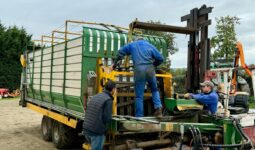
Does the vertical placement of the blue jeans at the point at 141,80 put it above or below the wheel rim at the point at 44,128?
above

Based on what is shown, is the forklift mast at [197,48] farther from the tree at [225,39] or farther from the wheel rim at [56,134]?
the tree at [225,39]

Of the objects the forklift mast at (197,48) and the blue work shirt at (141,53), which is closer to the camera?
the blue work shirt at (141,53)

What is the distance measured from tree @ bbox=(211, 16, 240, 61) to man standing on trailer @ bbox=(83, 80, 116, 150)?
37.8 ft

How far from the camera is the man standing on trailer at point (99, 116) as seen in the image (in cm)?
545

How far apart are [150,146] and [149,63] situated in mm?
1413

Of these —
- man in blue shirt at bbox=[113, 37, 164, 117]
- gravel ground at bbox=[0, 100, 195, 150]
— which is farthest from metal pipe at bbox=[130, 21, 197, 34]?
gravel ground at bbox=[0, 100, 195, 150]

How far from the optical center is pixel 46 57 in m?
9.34

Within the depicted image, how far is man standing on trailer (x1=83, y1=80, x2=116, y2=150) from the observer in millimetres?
5449

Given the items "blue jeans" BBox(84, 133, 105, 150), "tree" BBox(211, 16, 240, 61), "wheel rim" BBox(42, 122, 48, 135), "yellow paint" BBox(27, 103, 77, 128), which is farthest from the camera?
"tree" BBox(211, 16, 240, 61)

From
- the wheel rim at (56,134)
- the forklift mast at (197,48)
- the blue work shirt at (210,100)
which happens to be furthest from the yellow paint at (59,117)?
the forklift mast at (197,48)

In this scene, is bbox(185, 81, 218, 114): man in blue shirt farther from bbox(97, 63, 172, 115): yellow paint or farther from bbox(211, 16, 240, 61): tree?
bbox(211, 16, 240, 61): tree

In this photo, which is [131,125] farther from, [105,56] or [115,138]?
[105,56]

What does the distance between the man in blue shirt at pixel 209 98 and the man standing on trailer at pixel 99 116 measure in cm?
186

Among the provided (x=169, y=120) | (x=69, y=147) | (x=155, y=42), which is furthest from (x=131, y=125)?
(x=69, y=147)
